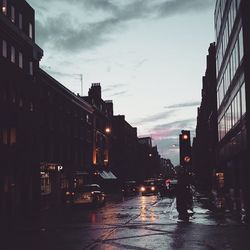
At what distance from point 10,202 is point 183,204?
1602 cm

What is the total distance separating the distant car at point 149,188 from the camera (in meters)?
66.1

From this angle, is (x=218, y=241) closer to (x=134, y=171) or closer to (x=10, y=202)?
(x=10, y=202)

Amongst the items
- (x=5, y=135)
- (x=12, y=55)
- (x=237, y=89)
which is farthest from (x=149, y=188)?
(x=12, y=55)

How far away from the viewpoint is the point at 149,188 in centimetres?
6694

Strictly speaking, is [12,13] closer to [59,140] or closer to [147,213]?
[59,140]

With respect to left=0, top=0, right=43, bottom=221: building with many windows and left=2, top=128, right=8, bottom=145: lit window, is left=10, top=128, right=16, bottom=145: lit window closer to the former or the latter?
left=0, top=0, right=43, bottom=221: building with many windows

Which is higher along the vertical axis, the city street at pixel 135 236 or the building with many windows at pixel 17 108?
the building with many windows at pixel 17 108

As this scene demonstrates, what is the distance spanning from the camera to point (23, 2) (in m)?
41.9

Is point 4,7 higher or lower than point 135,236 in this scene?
higher

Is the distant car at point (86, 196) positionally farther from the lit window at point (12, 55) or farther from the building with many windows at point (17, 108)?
the lit window at point (12, 55)

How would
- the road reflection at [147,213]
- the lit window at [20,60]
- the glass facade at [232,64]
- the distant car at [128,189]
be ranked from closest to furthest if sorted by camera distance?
the road reflection at [147,213]
the glass facade at [232,64]
the lit window at [20,60]
the distant car at [128,189]

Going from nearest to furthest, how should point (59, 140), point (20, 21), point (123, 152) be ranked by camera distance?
point (20, 21), point (59, 140), point (123, 152)

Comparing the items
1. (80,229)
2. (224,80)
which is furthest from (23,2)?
(80,229)

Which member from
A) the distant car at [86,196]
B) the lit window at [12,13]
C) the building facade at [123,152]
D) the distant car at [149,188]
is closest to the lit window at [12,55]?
the lit window at [12,13]
